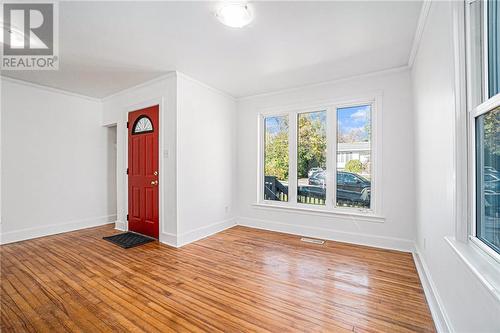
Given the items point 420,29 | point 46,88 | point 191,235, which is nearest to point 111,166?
point 46,88

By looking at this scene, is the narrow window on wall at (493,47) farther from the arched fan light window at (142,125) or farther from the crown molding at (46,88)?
the crown molding at (46,88)

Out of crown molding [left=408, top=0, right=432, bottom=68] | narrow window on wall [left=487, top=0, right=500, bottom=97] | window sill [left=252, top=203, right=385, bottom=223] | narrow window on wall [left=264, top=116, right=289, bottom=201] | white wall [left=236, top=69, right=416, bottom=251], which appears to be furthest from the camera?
narrow window on wall [left=264, top=116, right=289, bottom=201]

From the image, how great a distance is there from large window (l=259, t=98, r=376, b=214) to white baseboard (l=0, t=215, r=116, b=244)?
11.5 feet

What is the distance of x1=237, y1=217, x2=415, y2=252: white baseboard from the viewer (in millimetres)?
3234

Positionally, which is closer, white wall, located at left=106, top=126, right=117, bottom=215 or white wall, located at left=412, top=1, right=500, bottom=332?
white wall, located at left=412, top=1, right=500, bottom=332

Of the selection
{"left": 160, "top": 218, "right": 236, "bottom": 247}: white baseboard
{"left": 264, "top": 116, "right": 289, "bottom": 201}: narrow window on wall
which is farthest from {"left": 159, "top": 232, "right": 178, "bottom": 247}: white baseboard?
{"left": 264, "top": 116, "right": 289, "bottom": 201}: narrow window on wall

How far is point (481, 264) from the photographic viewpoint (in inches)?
44.4

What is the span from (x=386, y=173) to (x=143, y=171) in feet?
13.4

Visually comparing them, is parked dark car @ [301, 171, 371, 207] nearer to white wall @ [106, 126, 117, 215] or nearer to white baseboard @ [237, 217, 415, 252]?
white baseboard @ [237, 217, 415, 252]

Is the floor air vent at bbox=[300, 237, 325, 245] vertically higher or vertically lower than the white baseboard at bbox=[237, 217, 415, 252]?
lower

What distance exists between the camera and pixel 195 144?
12.6 feet

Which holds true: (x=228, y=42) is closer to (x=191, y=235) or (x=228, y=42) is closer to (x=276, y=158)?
(x=276, y=158)

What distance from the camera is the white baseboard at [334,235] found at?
127 inches

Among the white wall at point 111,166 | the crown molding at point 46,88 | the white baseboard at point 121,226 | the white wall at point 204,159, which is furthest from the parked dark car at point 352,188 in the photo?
the crown molding at point 46,88
